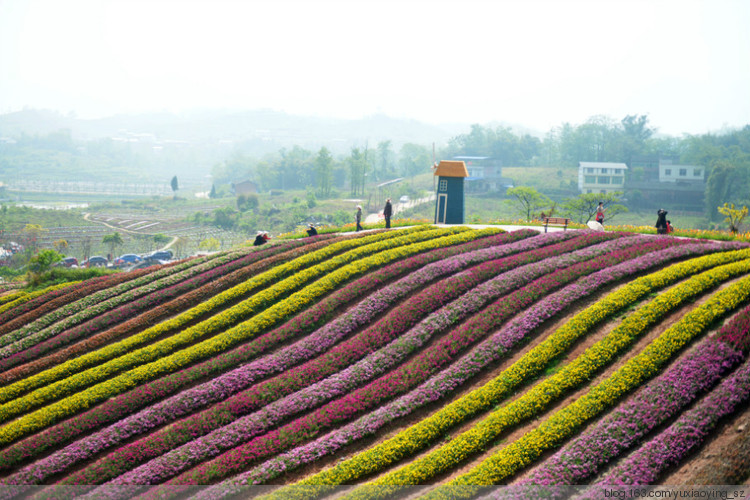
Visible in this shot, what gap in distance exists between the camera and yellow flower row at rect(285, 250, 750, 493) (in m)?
9.21

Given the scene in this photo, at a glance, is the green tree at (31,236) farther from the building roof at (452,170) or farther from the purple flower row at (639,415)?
the purple flower row at (639,415)

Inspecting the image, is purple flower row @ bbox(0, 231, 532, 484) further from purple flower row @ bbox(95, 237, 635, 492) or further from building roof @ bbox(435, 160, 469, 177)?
building roof @ bbox(435, 160, 469, 177)

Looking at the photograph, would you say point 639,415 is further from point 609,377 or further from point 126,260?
point 126,260

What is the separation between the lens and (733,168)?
7606 cm

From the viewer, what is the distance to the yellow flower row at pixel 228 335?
12.4 metres

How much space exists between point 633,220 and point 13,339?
3123 inches

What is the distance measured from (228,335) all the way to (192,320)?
2190 millimetres

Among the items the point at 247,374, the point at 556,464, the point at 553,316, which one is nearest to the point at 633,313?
the point at 553,316

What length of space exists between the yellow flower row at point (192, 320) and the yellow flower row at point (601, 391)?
31.2 ft

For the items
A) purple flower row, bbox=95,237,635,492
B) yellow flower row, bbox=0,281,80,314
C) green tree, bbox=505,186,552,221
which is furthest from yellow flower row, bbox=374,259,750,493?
green tree, bbox=505,186,552,221

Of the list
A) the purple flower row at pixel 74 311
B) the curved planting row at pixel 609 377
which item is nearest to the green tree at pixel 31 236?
the purple flower row at pixel 74 311

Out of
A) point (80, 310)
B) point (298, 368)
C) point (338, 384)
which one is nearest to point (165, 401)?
point (298, 368)

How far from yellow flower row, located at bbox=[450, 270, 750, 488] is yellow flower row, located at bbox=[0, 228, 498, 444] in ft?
26.6

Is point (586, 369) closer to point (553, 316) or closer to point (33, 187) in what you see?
point (553, 316)
